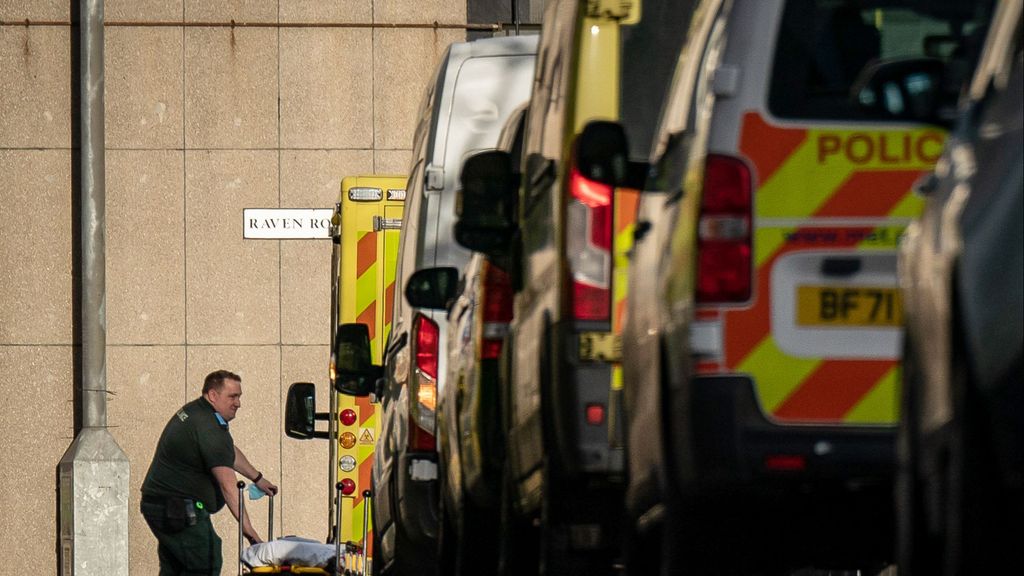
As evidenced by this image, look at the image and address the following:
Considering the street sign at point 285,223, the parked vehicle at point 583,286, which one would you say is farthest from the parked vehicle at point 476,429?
the street sign at point 285,223

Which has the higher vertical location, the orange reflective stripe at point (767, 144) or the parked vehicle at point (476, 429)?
the orange reflective stripe at point (767, 144)

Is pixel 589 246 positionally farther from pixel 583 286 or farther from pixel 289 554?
pixel 289 554

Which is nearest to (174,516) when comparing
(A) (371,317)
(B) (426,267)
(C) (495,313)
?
(A) (371,317)

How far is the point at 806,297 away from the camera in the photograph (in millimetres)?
5656

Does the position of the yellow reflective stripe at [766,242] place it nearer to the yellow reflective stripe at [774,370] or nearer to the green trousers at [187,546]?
the yellow reflective stripe at [774,370]

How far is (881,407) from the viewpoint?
5543 mm

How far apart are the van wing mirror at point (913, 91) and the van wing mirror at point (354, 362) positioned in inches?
276

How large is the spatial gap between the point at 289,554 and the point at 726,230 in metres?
7.71

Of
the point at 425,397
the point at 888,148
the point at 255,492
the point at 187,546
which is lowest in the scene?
the point at 187,546

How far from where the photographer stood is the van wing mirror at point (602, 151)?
6.59 metres

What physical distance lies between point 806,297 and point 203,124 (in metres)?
15.7

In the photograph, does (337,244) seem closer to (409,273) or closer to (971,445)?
(409,273)

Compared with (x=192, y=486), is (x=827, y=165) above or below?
above

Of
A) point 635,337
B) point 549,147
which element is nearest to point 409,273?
point 549,147
